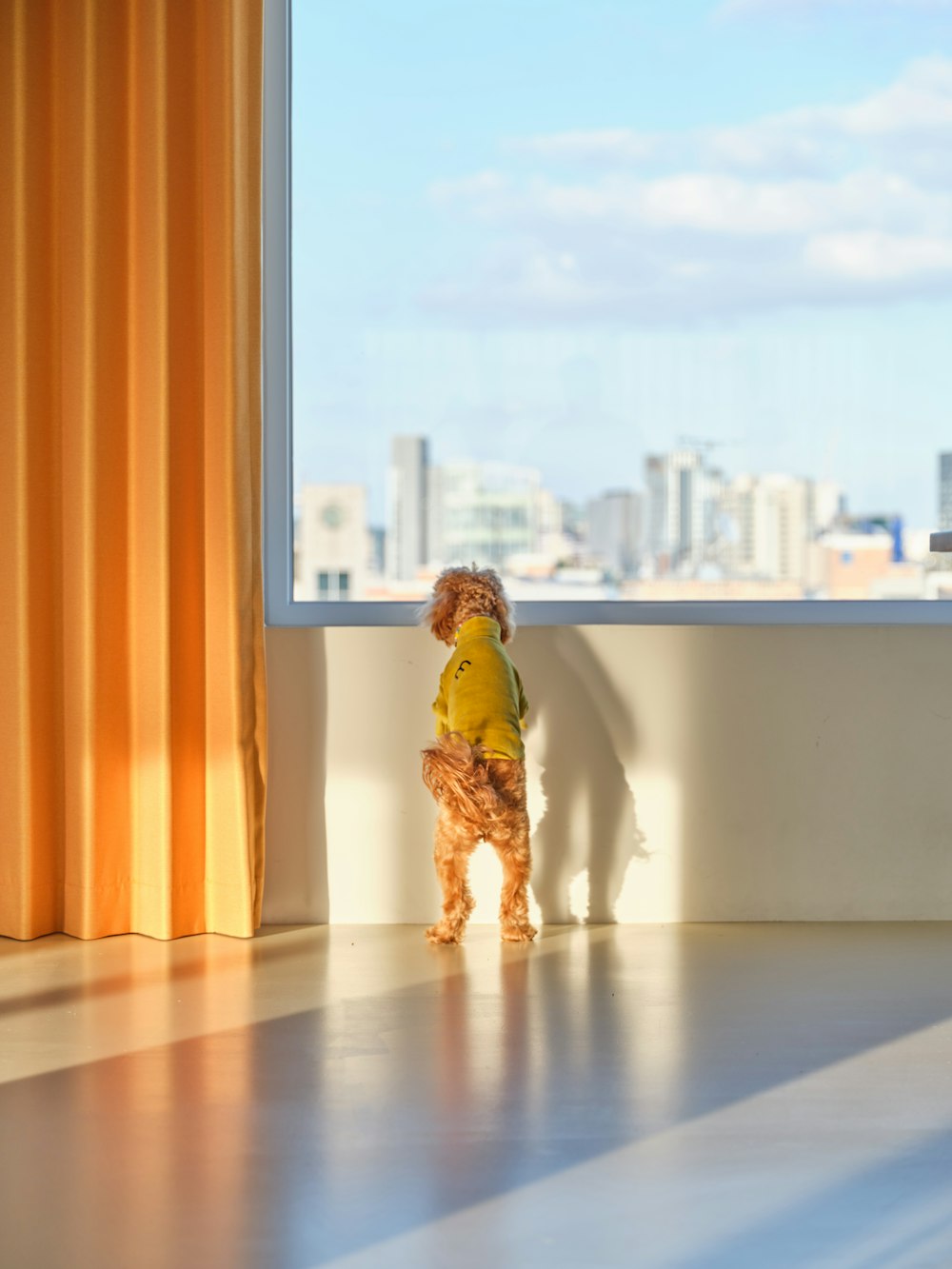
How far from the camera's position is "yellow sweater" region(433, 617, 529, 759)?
3041mm

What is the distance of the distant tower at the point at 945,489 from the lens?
349cm

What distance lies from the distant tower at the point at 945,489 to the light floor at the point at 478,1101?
A: 1073 millimetres

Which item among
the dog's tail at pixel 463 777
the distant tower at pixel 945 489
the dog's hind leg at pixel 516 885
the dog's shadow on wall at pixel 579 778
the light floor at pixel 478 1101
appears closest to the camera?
the light floor at pixel 478 1101

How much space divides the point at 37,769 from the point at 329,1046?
119 cm

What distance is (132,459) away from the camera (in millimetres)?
3191

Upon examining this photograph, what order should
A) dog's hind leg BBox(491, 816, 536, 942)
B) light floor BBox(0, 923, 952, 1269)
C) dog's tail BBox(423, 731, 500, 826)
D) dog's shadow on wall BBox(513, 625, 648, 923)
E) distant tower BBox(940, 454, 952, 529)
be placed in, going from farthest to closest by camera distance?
1. distant tower BBox(940, 454, 952, 529)
2. dog's shadow on wall BBox(513, 625, 648, 923)
3. dog's hind leg BBox(491, 816, 536, 942)
4. dog's tail BBox(423, 731, 500, 826)
5. light floor BBox(0, 923, 952, 1269)

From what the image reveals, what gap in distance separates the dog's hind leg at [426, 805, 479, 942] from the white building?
73 cm

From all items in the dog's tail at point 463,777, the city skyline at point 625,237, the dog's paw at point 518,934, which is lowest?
the dog's paw at point 518,934

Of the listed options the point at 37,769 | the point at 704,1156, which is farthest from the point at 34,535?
the point at 704,1156

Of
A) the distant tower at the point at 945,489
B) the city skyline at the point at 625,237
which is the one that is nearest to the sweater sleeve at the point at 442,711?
the city skyline at the point at 625,237

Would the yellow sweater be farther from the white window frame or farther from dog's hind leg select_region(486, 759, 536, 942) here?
the white window frame

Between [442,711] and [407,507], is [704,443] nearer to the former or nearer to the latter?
[407,507]

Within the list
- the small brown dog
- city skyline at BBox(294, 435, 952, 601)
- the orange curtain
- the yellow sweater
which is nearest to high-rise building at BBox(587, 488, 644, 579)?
city skyline at BBox(294, 435, 952, 601)

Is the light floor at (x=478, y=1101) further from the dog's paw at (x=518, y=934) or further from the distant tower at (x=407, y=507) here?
the distant tower at (x=407, y=507)
